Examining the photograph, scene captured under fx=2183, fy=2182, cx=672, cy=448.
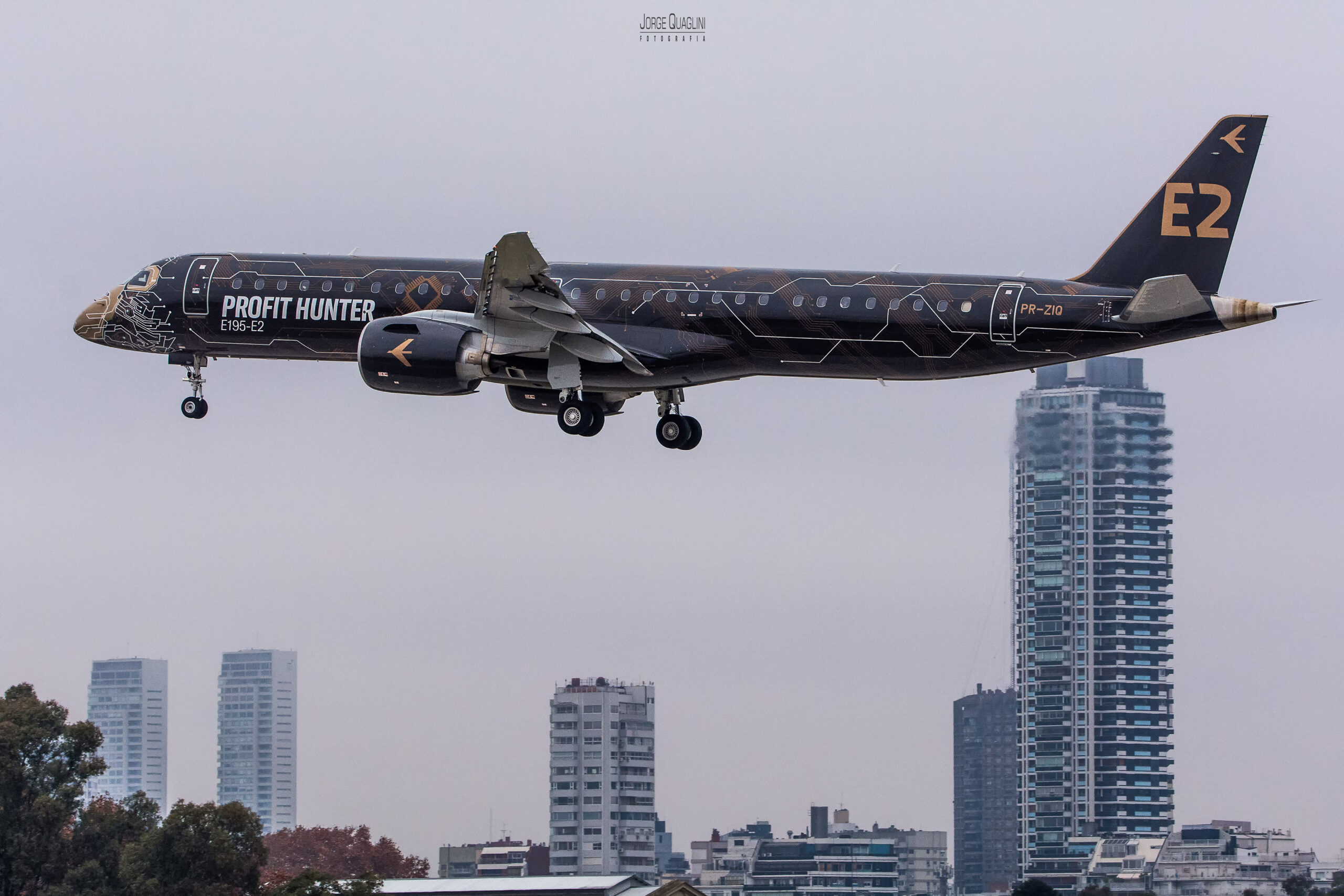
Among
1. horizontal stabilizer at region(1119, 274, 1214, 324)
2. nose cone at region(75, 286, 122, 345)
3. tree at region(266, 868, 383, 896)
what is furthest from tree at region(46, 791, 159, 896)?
horizontal stabilizer at region(1119, 274, 1214, 324)

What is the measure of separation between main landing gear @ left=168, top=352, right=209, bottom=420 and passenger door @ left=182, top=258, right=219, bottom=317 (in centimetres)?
208

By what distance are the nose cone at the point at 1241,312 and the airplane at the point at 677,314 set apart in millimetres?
46

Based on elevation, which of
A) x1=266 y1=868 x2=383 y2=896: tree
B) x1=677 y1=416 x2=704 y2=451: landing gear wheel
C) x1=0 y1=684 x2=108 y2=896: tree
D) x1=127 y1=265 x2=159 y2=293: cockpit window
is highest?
x1=127 y1=265 x2=159 y2=293: cockpit window

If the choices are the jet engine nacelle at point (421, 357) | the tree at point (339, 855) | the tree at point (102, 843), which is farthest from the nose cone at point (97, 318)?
the tree at point (339, 855)

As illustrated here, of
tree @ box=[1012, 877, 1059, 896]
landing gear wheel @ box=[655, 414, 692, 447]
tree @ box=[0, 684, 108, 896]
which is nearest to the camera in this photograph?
landing gear wheel @ box=[655, 414, 692, 447]

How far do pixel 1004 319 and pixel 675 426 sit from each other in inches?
483

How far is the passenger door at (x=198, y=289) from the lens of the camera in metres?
71.2

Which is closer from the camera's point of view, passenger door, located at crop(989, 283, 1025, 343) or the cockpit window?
passenger door, located at crop(989, 283, 1025, 343)

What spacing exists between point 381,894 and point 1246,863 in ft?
393

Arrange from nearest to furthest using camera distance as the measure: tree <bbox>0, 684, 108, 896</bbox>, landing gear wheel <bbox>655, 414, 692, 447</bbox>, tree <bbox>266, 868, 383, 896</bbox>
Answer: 1. landing gear wheel <bbox>655, 414, 692, 447</bbox>
2. tree <bbox>266, 868, 383, 896</bbox>
3. tree <bbox>0, 684, 108, 896</bbox>

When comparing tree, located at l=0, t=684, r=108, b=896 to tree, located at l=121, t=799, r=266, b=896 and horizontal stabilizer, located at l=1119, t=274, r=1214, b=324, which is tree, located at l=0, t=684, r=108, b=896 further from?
horizontal stabilizer, located at l=1119, t=274, r=1214, b=324

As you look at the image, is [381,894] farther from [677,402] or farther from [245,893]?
[677,402]

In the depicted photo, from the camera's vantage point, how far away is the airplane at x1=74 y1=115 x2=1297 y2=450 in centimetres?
6206

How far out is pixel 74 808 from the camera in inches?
3659
